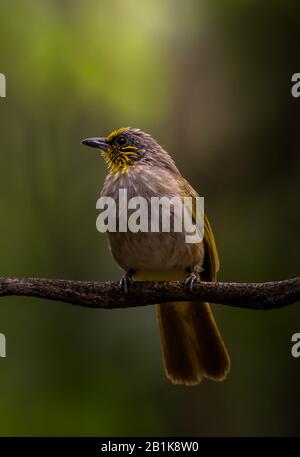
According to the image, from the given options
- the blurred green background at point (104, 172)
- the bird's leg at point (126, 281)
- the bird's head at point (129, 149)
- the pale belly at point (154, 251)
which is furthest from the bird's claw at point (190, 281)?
the blurred green background at point (104, 172)

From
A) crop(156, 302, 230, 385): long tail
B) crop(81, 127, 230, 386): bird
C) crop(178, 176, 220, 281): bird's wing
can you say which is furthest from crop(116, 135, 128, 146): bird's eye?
crop(156, 302, 230, 385): long tail

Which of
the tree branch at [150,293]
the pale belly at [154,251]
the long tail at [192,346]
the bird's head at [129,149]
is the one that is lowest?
the tree branch at [150,293]

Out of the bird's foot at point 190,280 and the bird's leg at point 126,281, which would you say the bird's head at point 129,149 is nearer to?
the bird's leg at point 126,281

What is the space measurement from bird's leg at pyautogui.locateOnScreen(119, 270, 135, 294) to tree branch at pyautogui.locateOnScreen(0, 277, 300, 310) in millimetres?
34

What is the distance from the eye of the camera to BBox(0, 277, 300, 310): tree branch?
379 centimetres

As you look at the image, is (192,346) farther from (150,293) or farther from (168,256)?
(150,293)

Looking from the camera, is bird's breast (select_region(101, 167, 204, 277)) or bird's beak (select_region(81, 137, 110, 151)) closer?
bird's breast (select_region(101, 167, 204, 277))

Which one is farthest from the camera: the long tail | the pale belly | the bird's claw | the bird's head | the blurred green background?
the blurred green background

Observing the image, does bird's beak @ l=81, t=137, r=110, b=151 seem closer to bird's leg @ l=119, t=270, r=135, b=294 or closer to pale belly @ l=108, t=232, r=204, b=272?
pale belly @ l=108, t=232, r=204, b=272

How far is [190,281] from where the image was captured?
4.56m

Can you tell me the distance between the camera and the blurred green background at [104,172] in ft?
18.8

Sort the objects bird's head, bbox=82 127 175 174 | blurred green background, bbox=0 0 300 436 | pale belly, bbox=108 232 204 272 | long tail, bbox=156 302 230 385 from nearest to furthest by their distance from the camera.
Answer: pale belly, bbox=108 232 204 272, long tail, bbox=156 302 230 385, bird's head, bbox=82 127 175 174, blurred green background, bbox=0 0 300 436

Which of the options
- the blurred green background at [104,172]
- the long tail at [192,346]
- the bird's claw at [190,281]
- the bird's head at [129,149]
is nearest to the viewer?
the bird's claw at [190,281]
